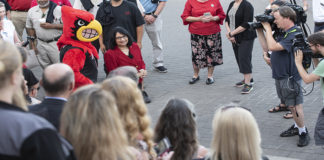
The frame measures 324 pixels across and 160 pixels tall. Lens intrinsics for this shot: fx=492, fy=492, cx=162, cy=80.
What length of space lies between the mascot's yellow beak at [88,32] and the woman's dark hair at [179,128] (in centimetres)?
258

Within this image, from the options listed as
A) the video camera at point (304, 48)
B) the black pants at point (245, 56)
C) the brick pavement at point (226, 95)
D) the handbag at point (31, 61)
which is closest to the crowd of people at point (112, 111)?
the video camera at point (304, 48)

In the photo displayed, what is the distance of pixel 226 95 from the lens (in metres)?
7.89

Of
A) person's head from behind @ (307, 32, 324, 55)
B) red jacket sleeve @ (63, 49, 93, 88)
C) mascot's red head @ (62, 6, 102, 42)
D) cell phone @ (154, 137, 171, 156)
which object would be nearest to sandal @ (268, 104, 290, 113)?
person's head from behind @ (307, 32, 324, 55)

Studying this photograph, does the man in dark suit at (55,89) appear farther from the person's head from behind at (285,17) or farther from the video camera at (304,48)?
the person's head from behind at (285,17)

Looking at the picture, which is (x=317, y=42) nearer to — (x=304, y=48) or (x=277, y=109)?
(x=304, y=48)

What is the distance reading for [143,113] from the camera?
135 inches

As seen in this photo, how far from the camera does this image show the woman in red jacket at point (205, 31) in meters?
8.30

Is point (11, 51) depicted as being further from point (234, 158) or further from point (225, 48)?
point (225, 48)

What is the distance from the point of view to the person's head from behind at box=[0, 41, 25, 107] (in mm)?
2445

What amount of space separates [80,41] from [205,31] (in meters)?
3.00

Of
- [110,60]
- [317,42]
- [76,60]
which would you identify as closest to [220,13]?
[110,60]

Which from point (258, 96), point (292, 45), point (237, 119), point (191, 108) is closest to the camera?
point (237, 119)

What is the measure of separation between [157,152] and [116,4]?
4.95 meters

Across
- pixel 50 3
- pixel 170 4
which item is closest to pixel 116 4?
pixel 50 3
